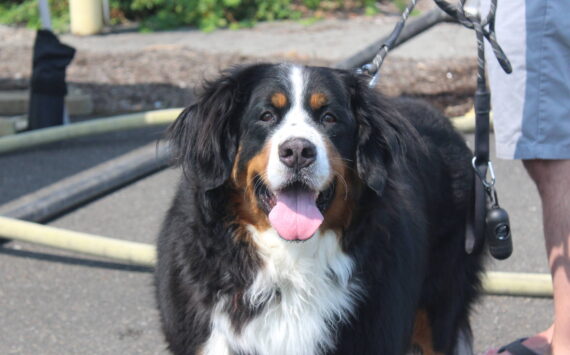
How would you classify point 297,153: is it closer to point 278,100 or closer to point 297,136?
point 297,136

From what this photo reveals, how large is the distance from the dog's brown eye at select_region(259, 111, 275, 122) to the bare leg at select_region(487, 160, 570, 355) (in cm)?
107

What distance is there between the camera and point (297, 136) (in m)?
2.81

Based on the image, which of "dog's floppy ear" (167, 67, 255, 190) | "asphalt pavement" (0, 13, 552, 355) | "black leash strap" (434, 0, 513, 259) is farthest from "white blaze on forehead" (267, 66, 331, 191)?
"asphalt pavement" (0, 13, 552, 355)

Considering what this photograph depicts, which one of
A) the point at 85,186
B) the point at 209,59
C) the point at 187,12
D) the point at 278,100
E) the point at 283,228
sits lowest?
the point at 187,12

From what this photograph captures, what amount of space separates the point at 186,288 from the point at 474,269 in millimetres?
1483

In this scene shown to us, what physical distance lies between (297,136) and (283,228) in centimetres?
31

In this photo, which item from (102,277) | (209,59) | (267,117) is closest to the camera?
(267,117)

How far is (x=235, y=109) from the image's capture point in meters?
3.08

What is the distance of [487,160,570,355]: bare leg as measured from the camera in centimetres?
322

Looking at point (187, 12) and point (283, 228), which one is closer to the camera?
point (283, 228)

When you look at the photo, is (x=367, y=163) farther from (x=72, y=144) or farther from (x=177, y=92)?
(x=177, y=92)

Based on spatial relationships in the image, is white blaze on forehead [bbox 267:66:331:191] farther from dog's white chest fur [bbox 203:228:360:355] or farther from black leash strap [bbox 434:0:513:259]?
black leash strap [bbox 434:0:513:259]

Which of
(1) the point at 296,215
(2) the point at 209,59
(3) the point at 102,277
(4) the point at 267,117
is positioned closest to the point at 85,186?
(3) the point at 102,277

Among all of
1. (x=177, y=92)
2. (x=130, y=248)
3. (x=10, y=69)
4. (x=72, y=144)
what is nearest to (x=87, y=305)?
(x=130, y=248)
